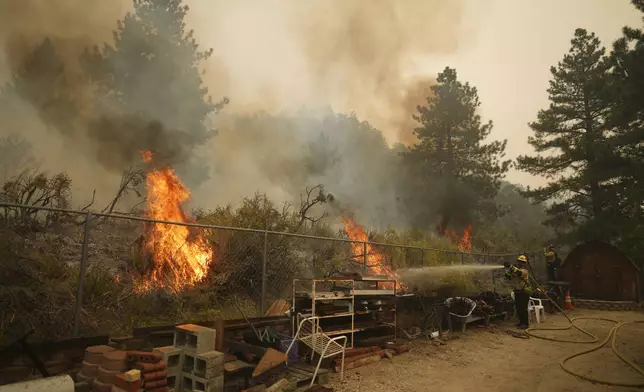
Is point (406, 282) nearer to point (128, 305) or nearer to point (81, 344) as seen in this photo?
point (128, 305)

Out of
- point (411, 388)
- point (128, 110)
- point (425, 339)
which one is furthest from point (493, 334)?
point (128, 110)

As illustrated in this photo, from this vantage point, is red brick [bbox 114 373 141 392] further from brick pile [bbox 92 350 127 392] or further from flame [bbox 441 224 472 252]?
flame [bbox 441 224 472 252]

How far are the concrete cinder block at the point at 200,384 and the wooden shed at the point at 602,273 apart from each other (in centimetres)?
2104

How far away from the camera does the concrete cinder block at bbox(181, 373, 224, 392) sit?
4875 millimetres

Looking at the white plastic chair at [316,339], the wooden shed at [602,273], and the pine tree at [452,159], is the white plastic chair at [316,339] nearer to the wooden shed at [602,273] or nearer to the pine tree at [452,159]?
the wooden shed at [602,273]

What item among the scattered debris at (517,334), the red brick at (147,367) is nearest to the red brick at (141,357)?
the red brick at (147,367)

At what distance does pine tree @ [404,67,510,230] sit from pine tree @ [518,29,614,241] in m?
5.05

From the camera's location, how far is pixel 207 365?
4.89 metres

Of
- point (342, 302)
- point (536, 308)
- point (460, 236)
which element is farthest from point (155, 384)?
point (460, 236)

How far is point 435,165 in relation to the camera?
1268 inches

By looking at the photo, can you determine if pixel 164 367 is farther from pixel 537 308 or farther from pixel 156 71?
pixel 156 71

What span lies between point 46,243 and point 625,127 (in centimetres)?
2504

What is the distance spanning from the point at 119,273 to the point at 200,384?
4446mm

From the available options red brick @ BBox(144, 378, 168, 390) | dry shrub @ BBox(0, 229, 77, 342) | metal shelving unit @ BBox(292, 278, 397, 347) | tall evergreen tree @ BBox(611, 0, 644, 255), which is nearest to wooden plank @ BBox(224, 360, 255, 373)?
red brick @ BBox(144, 378, 168, 390)
